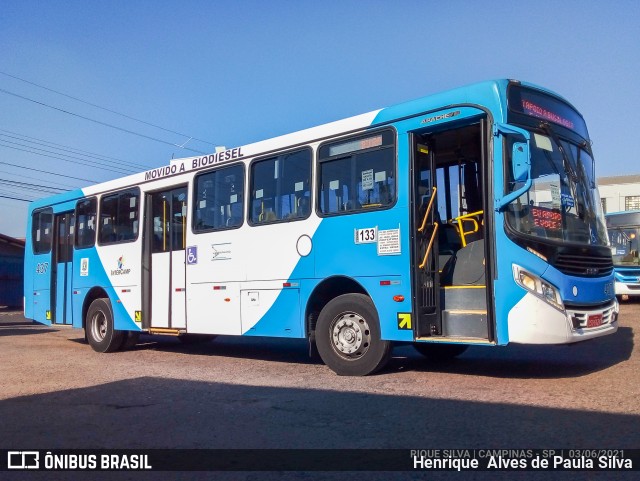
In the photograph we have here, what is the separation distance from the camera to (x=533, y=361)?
31.4 feet

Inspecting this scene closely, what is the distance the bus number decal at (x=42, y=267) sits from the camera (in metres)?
14.8

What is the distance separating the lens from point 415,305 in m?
7.70

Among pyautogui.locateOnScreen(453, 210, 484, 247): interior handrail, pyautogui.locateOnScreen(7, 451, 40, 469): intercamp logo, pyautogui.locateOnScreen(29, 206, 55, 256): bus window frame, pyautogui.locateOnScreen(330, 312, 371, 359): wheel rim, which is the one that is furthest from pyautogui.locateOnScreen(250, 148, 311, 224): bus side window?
pyautogui.locateOnScreen(29, 206, 55, 256): bus window frame

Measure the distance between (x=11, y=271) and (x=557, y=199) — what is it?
111 feet

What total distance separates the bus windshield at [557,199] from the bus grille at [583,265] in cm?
20

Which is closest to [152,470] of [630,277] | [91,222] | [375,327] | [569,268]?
[375,327]

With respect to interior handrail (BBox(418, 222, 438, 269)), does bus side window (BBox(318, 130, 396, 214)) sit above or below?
above

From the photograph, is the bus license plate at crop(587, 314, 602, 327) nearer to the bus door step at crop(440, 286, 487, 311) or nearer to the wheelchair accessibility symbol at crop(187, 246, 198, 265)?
the bus door step at crop(440, 286, 487, 311)

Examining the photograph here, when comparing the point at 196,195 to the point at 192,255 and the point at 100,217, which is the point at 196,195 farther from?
the point at 100,217

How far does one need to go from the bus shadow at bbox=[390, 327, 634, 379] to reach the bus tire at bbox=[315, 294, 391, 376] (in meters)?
0.88

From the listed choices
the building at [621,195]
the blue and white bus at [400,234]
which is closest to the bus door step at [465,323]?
the blue and white bus at [400,234]

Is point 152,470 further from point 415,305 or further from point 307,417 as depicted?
point 415,305

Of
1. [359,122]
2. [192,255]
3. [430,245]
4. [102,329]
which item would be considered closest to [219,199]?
[192,255]

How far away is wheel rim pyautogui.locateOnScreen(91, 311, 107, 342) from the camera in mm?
13086
